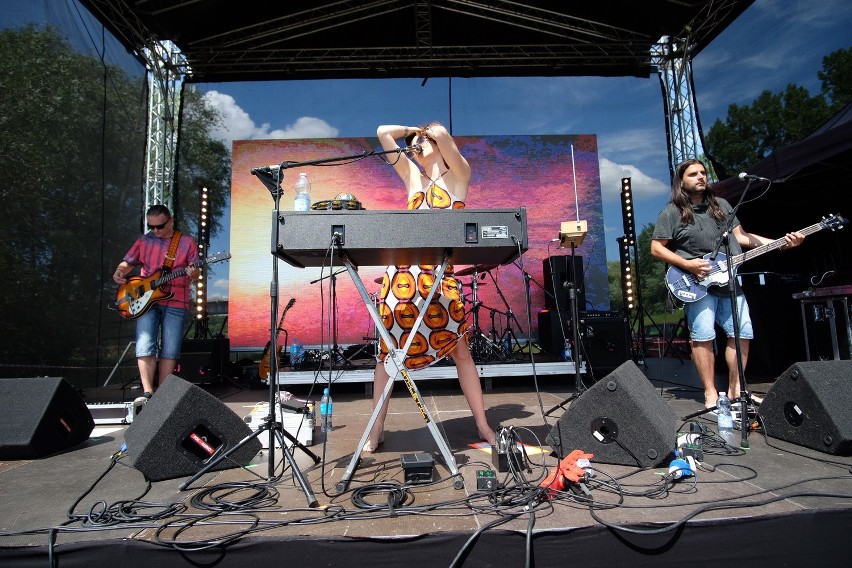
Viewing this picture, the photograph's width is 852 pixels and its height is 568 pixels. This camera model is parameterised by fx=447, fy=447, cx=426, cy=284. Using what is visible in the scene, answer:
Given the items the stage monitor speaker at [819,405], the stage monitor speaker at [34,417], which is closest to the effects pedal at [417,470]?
the stage monitor speaker at [819,405]

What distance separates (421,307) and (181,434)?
51.7 inches

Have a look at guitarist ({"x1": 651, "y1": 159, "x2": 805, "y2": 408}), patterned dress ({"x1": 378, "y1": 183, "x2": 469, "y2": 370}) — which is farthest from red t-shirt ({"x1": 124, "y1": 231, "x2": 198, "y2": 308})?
guitarist ({"x1": 651, "y1": 159, "x2": 805, "y2": 408})

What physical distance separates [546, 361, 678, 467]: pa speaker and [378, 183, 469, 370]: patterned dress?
28.7 inches

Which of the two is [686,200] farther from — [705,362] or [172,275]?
[172,275]

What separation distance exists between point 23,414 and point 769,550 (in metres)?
3.65

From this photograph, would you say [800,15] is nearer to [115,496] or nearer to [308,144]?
[308,144]

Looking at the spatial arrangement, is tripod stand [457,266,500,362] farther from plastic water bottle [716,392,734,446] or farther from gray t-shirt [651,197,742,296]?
plastic water bottle [716,392,734,446]

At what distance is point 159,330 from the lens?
156 inches

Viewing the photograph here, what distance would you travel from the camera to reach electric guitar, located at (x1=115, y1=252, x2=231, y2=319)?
152 inches

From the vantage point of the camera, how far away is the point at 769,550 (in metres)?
1.45

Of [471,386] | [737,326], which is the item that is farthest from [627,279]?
[471,386]

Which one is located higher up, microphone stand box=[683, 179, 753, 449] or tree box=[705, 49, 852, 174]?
tree box=[705, 49, 852, 174]


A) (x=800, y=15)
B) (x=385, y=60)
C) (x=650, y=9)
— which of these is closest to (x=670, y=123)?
(x=650, y=9)

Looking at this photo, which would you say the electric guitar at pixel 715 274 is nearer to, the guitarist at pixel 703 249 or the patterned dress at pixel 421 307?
the guitarist at pixel 703 249
